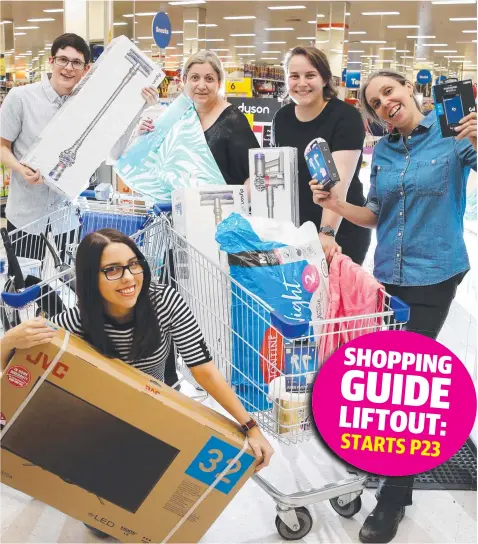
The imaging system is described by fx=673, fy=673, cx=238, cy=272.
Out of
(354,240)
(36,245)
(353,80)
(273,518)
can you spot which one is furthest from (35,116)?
(353,80)

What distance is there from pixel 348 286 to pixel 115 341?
0.80m

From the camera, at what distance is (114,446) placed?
1.87 meters

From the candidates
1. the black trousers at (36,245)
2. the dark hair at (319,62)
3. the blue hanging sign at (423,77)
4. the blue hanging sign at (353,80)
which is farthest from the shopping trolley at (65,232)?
the blue hanging sign at (423,77)

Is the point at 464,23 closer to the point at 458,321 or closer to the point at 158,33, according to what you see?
the point at 158,33

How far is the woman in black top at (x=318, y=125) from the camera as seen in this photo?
2578 mm

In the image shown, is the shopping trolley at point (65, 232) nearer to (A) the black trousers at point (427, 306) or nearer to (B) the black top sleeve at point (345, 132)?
(B) the black top sleeve at point (345, 132)

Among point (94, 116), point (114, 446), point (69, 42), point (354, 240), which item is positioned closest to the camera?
point (114, 446)

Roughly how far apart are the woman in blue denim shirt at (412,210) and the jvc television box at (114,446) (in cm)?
70

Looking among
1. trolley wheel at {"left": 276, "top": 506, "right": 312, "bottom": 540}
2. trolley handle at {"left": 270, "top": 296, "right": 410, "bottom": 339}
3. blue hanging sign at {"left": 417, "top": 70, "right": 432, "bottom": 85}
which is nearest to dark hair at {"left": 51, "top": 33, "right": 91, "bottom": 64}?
trolley handle at {"left": 270, "top": 296, "right": 410, "bottom": 339}

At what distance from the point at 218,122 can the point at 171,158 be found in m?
0.25

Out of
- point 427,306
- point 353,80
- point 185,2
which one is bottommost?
point 427,306

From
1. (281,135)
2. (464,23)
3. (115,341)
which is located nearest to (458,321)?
(281,135)

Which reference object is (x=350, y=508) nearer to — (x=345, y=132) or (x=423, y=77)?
(x=345, y=132)

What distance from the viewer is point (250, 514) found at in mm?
2469
